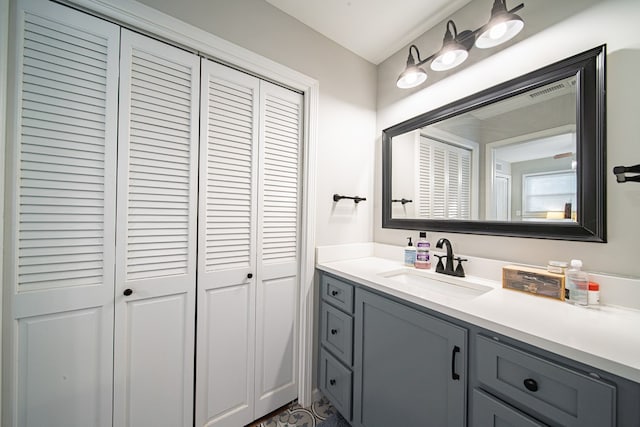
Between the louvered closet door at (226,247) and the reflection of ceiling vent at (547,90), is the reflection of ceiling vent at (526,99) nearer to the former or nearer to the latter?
the reflection of ceiling vent at (547,90)

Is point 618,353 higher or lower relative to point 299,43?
lower

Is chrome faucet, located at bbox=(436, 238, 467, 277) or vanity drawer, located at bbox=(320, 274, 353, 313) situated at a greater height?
chrome faucet, located at bbox=(436, 238, 467, 277)

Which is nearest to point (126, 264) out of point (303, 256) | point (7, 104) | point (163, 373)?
point (163, 373)

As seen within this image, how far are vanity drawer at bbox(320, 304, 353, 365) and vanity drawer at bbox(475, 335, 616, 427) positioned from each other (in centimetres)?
67

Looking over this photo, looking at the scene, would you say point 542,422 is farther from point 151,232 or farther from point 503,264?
point 151,232

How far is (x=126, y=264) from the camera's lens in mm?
1038

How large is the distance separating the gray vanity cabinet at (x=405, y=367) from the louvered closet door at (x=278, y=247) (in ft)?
1.53

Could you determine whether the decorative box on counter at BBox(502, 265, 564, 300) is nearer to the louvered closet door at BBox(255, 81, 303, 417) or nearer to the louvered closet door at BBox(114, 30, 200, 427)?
the louvered closet door at BBox(255, 81, 303, 417)

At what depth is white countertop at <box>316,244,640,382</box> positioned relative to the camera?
58 cm

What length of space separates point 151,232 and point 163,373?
68 cm

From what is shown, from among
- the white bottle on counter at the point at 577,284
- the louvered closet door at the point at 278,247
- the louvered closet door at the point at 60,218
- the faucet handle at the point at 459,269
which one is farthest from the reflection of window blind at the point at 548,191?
the louvered closet door at the point at 60,218

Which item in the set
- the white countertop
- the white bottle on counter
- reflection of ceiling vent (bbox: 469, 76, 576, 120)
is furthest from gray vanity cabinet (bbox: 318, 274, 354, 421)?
reflection of ceiling vent (bbox: 469, 76, 576, 120)

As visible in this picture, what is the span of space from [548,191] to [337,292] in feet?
3.77

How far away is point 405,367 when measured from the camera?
101 cm
